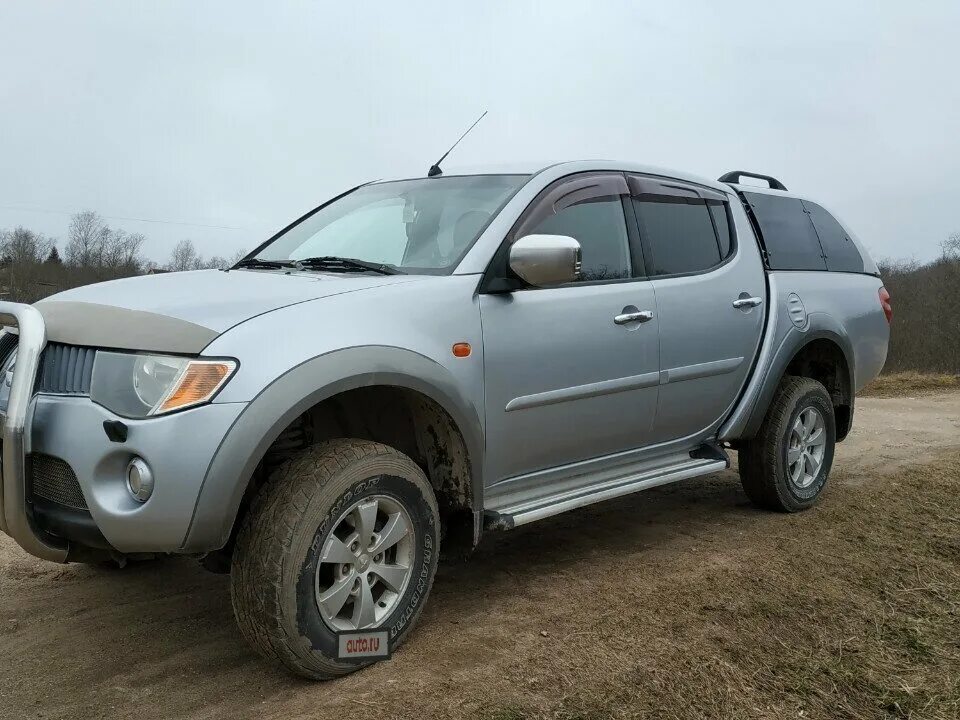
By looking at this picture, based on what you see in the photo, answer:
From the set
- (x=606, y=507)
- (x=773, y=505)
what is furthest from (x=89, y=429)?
(x=773, y=505)

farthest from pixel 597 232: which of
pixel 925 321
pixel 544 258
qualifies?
pixel 925 321

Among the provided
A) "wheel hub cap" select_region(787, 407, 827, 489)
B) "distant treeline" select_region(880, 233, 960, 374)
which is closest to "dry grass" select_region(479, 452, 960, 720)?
"wheel hub cap" select_region(787, 407, 827, 489)

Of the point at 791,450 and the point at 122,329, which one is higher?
the point at 122,329

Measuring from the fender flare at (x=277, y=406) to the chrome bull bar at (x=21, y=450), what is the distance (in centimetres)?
51

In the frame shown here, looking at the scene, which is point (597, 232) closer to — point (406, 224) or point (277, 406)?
point (406, 224)

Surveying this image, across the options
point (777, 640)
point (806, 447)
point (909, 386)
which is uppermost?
point (806, 447)

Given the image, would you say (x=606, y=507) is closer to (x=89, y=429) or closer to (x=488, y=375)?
(x=488, y=375)

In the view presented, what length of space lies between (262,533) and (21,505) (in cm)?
73

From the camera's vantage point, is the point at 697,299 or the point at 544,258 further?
the point at 697,299

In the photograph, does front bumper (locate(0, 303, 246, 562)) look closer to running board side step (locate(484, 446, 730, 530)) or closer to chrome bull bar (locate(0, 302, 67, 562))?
chrome bull bar (locate(0, 302, 67, 562))

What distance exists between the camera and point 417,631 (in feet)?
11.0

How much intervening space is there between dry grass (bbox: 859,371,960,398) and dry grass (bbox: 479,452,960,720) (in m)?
9.80

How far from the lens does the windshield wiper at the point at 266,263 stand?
3834 mm

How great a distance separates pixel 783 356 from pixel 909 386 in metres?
11.0
